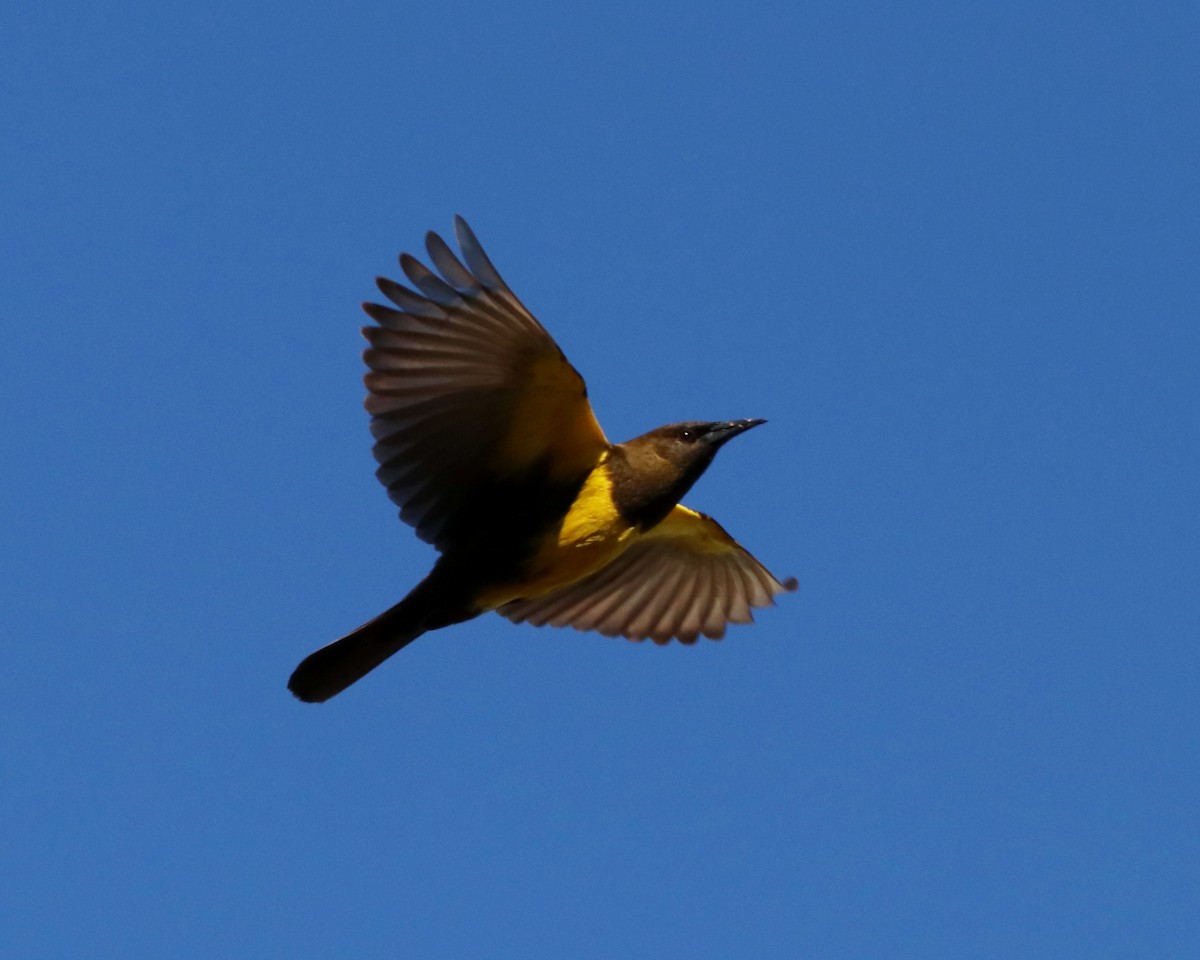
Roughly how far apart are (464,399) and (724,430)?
1417mm

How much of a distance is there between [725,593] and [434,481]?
8.80 ft

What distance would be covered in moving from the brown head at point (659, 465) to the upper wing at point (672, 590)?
5.05ft

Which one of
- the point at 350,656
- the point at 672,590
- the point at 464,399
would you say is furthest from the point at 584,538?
the point at 672,590

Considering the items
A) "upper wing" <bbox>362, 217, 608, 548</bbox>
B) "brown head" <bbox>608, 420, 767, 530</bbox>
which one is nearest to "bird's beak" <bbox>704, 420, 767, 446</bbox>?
"brown head" <bbox>608, 420, 767, 530</bbox>

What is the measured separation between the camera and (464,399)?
9.10 meters

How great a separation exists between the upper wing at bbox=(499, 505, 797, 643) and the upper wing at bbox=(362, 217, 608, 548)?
1.80 metres

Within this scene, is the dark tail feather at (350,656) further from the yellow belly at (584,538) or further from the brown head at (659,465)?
the brown head at (659,465)

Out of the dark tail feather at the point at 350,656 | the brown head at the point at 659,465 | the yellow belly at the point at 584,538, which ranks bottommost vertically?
the dark tail feather at the point at 350,656

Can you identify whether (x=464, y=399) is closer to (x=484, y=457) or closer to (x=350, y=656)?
(x=484, y=457)

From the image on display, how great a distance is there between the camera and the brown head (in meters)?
9.27

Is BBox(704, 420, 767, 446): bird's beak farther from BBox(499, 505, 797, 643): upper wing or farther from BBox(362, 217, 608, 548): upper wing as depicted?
BBox(499, 505, 797, 643): upper wing

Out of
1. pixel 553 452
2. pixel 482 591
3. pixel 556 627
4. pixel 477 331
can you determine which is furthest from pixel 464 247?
pixel 556 627

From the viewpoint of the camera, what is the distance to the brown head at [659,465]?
9.27 metres

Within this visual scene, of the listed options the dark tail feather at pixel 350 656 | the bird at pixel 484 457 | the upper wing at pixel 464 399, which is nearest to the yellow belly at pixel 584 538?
the bird at pixel 484 457
